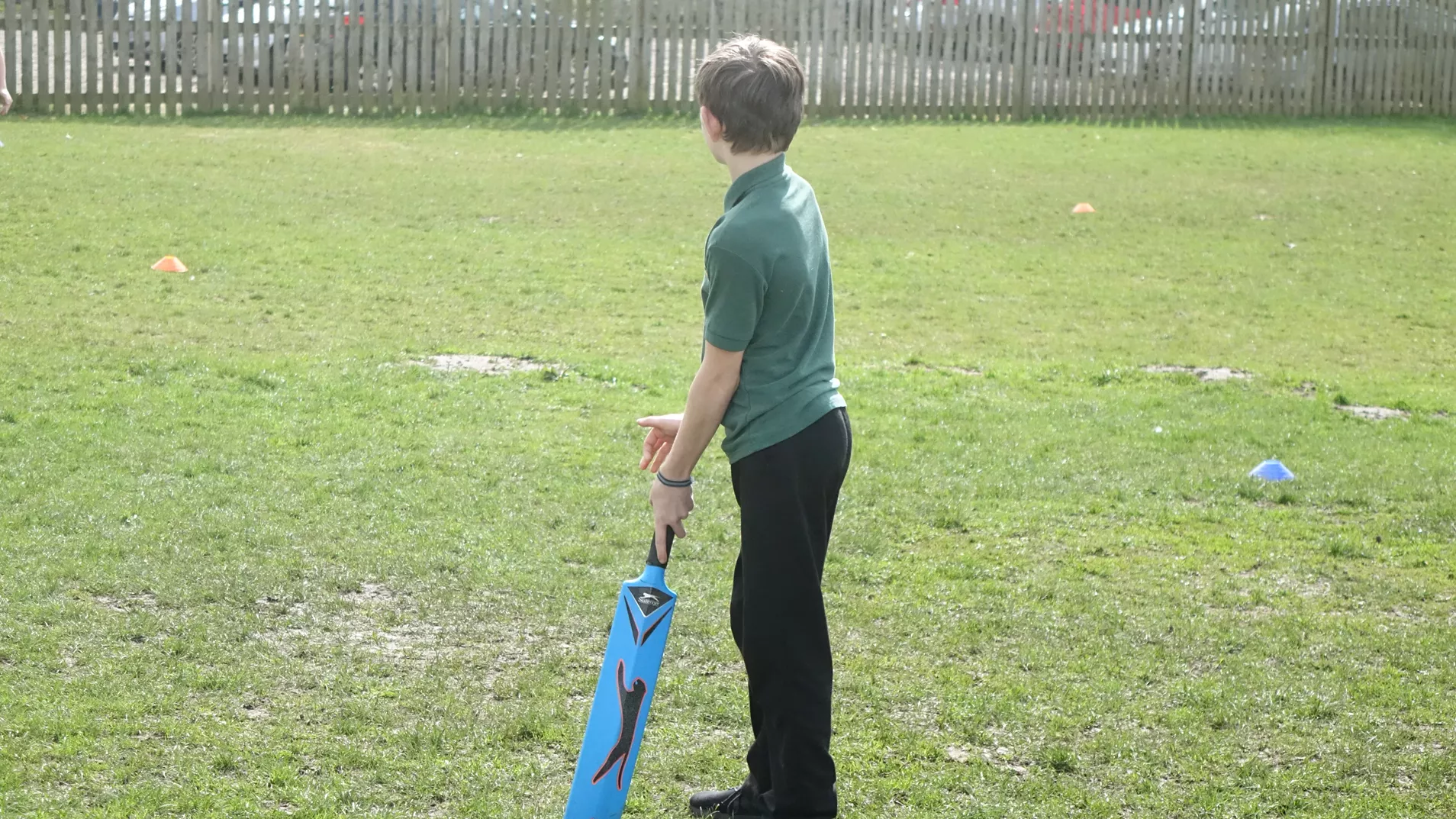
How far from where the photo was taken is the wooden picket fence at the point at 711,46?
57.6 ft

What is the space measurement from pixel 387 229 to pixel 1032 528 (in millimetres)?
7584

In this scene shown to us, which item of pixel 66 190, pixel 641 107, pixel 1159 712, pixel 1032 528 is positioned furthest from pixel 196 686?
pixel 641 107

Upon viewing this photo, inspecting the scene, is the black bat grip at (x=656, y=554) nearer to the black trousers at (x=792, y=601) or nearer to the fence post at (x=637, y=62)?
the black trousers at (x=792, y=601)

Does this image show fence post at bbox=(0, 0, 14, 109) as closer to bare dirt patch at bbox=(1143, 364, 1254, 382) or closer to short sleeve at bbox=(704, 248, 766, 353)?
bare dirt patch at bbox=(1143, 364, 1254, 382)

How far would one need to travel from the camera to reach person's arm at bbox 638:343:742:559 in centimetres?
333

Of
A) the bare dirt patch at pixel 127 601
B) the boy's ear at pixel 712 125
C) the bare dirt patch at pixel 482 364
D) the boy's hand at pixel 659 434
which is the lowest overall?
the bare dirt patch at pixel 127 601

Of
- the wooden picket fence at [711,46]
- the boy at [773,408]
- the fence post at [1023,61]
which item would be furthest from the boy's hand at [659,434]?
the fence post at [1023,61]

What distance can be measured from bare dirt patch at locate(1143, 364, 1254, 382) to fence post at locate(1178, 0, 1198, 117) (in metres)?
12.4

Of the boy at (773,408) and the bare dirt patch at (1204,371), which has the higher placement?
the boy at (773,408)

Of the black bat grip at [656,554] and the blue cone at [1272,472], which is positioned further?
the blue cone at [1272,472]

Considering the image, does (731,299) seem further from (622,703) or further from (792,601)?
(622,703)

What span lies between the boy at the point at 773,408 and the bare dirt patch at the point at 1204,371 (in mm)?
6169

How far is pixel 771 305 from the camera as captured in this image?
10.8 feet

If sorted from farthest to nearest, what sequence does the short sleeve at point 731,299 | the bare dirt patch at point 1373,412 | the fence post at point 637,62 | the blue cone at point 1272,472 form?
the fence post at point 637,62, the bare dirt patch at point 1373,412, the blue cone at point 1272,472, the short sleeve at point 731,299
